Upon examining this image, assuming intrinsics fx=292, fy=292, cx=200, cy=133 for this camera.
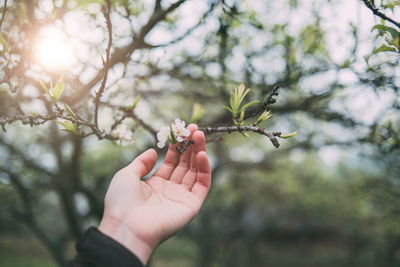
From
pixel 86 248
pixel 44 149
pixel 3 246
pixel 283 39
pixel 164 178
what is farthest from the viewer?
pixel 3 246

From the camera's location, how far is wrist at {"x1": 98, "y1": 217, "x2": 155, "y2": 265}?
1.40 m

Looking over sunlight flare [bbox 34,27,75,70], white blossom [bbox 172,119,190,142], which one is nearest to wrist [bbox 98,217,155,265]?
white blossom [bbox 172,119,190,142]

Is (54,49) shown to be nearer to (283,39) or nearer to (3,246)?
(283,39)

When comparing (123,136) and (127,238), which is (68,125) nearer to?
(123,136)

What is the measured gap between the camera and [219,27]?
2588 millimetres

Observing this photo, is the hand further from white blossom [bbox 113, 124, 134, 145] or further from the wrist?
white blossom [bbox 113, 124, 134, 145]

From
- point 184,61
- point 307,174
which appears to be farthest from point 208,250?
point 184,61

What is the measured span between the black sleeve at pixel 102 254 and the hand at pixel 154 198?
0.22 ft

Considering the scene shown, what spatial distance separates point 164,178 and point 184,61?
5.46 feet

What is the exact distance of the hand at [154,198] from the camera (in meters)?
1.46

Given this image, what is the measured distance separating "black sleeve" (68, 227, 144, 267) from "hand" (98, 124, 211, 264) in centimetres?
7

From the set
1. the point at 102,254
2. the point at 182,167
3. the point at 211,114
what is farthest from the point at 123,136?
the point at 211,114

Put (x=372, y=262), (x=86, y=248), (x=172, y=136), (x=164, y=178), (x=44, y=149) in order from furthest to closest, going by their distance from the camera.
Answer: (x=372, y=262)
(x=44, y=149)
(x=164, y=178)
(x=172, y=136)
(x=86, y=248)

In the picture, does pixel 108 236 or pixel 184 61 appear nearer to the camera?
pixel 108 236
